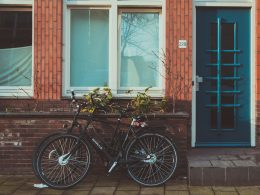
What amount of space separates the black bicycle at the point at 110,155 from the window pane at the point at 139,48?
1347 mm

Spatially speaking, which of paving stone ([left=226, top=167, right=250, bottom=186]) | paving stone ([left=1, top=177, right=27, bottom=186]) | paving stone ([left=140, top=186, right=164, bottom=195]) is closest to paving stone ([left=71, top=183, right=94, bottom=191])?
paving stone ([left=140, top=186, right=164, bottom=195])

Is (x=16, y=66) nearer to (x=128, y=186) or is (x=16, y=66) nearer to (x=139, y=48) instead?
(x=139, y=48)

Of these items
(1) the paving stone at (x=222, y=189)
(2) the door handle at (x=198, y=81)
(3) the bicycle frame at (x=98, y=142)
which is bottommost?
(1) the paving stone at (x=222, y=189)

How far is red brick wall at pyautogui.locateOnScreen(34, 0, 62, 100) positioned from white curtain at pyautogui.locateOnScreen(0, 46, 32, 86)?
325 millimetres

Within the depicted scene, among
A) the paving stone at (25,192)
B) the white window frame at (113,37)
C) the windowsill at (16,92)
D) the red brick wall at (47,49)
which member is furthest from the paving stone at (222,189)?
the windowsill at (16,92)

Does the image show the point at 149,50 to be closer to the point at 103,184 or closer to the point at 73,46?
the point at 73,46

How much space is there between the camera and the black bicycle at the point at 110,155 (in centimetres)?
649

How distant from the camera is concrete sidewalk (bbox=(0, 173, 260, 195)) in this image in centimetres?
617

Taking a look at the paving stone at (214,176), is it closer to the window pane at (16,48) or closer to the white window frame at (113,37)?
the white window frame at (113,37)

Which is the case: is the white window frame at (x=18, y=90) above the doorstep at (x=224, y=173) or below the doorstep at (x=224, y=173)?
above

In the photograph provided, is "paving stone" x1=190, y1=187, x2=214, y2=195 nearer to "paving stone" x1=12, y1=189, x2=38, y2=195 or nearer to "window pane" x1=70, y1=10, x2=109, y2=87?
"paving stone" x1=12, y1=189, x2=38, y2=195

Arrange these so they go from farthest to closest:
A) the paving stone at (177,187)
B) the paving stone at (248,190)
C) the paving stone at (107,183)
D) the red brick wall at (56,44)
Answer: the red brick wall at (56,44), the paving stone at (107,183), the paving stone at (177,187), the paving stone at (248,190)

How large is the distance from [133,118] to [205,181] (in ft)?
4.34

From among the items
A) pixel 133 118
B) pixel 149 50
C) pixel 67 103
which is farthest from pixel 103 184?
pixel 149 50
